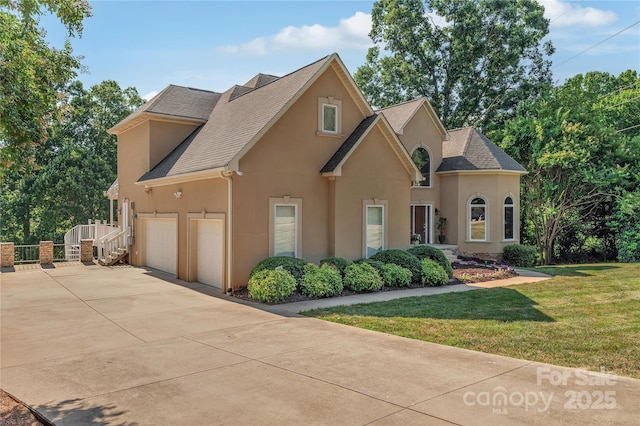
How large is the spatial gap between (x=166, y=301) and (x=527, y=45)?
32484 millimetres

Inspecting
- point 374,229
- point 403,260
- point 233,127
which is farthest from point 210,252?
point 403,260

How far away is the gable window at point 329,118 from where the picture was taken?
596 inches

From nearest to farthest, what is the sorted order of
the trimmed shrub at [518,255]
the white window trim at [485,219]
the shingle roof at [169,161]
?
the shingle roof at [169,161], the trimmed shrub at [518,255], the white window trim at [485,219]

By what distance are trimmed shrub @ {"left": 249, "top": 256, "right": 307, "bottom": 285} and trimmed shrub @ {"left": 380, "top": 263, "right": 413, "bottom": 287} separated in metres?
2.73

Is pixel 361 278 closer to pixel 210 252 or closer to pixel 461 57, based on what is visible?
pixel 210 252

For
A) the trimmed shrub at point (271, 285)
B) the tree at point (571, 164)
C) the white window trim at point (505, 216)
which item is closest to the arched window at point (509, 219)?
the white window trim at point (505, 216)

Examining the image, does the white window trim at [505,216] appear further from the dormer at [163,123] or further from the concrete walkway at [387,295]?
the dormer at [163,123]

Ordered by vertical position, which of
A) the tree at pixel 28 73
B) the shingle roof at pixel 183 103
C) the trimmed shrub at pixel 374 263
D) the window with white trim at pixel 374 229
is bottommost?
the trimmed shrub at pixel 374 263

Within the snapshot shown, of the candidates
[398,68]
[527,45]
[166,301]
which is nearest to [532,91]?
[527,45]

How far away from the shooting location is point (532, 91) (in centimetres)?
3388

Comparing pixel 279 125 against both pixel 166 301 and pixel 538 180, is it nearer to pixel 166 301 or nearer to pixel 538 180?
pixel 166 301

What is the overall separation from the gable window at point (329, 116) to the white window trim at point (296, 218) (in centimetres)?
257

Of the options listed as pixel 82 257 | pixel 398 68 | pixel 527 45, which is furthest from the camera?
pixel 398 68

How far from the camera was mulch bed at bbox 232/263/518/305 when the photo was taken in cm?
1219
